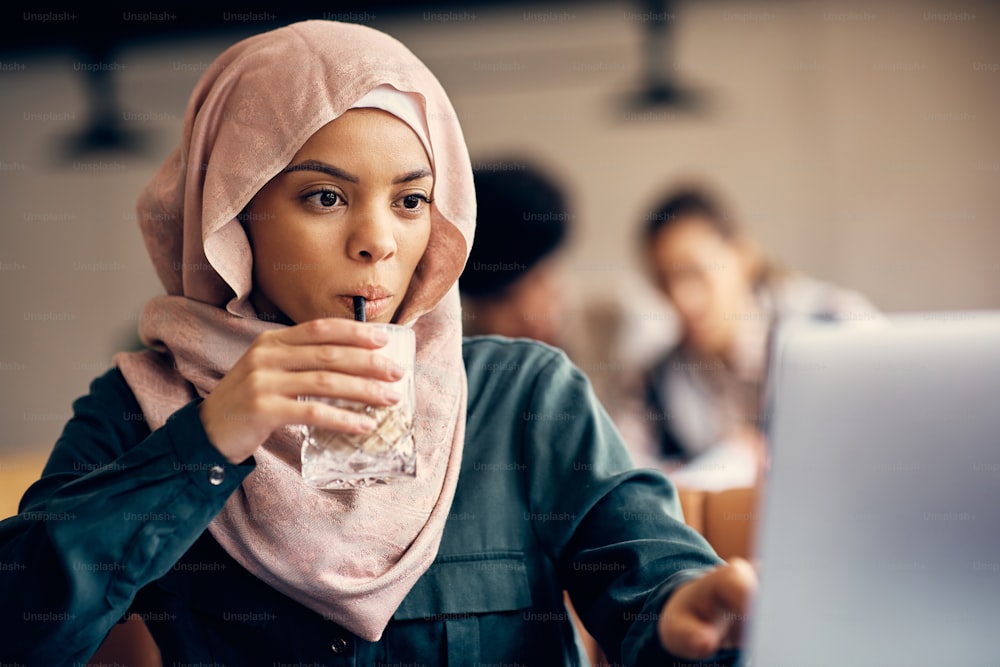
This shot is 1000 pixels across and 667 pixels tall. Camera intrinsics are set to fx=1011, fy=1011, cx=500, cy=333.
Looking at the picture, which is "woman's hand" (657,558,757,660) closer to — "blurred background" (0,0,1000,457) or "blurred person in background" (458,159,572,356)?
"blurred person in background" (458,159,572,356)

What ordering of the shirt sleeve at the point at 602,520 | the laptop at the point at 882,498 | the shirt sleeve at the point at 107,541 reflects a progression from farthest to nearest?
1. the shirt sleeve at the point at 602,520
2. the shirt sleeve at the point at 107,541
3. the laptop at the point at 882,498

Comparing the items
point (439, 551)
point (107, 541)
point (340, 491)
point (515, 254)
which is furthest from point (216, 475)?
point (515, 254)

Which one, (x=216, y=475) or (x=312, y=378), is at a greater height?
(x=312, y=378)

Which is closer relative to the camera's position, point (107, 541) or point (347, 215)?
point (107, 541)

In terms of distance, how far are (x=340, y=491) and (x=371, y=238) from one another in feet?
0.93

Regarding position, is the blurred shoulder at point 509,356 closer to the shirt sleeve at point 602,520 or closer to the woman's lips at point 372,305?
the shirt sleeve at point 602,520

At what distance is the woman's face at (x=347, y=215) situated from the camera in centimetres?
107

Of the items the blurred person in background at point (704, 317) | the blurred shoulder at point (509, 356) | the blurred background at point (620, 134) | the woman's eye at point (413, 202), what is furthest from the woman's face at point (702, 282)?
the woman's eye at point (413, 202)

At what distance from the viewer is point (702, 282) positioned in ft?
10.2

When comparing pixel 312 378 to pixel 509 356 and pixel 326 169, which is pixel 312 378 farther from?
pixel 509 356

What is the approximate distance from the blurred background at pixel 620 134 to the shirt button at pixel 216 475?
331 centimetres

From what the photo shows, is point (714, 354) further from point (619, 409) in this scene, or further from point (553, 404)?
point (553, 404)

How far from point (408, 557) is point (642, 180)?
12.7 feet

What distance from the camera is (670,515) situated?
1093 mm
